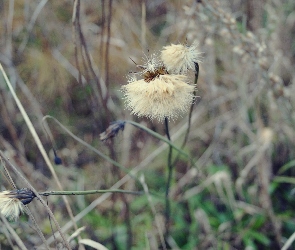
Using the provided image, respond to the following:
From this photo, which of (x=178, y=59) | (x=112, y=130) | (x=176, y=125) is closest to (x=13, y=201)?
(x=112, y=130)

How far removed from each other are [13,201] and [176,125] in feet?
3.98

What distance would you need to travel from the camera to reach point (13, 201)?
743mm

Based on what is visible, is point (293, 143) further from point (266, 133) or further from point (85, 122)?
point (85, 122)

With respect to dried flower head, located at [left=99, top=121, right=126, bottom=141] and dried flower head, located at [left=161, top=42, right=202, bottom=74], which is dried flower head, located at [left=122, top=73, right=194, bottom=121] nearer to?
dried flower head, located at [left=161, top=42, right=202, bottom=74]

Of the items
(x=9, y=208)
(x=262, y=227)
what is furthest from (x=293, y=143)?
(x=9, y=208)

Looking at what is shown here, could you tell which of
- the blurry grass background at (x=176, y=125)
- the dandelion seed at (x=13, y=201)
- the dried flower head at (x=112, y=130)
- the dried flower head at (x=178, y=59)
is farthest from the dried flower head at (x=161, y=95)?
the blurry grass background at (x=176, y=125)

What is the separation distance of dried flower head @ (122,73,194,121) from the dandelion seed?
0.91ft

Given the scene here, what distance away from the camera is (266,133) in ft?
4.96

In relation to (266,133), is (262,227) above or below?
below

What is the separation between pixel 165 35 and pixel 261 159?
0.88 meters

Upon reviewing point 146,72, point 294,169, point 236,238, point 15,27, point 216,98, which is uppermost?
point 15,27

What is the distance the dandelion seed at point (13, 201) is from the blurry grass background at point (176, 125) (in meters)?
0.48

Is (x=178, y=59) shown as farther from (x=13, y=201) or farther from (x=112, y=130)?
(x=13, y=201)

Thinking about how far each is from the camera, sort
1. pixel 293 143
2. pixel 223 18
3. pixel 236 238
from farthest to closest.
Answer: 1. pixel 293 143
2. pixel 236 238
3. pixel 223 18
